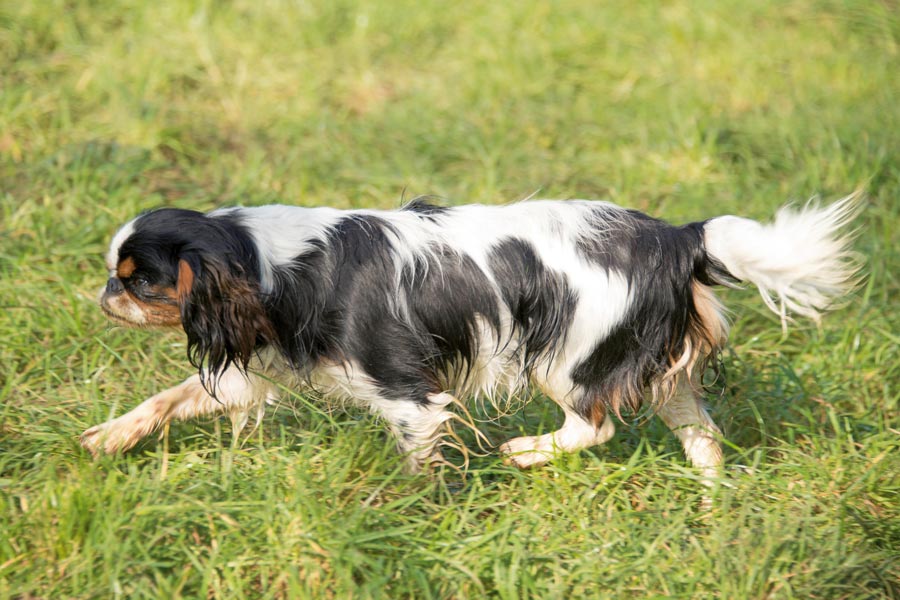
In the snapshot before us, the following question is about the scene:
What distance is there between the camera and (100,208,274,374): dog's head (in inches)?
127

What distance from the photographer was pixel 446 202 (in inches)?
219

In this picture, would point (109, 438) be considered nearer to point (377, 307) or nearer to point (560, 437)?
point (377, 307)

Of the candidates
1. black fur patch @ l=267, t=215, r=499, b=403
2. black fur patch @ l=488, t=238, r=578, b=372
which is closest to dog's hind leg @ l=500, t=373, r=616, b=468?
black fur patch @ l=488, t=238, r=578, b=372

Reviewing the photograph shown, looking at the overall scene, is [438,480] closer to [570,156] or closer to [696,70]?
[570,156]

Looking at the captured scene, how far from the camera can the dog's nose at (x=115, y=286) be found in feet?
11.2

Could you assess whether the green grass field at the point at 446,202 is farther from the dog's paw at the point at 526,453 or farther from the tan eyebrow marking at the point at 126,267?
the tan eyebrow marking at the point at 126,267

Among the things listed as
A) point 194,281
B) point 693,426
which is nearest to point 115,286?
point 194,281

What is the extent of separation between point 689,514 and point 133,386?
227 cm

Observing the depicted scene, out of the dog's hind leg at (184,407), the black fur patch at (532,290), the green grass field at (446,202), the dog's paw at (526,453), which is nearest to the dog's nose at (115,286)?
the dog's hind leg at (184,407)

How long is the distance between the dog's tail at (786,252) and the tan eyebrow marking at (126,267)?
6.44 feet

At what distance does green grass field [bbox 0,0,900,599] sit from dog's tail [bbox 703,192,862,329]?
2.37 ft

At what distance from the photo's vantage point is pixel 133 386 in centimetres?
409

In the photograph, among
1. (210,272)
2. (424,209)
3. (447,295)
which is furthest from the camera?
(424,209)

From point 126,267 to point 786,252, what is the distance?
2232 millimetres
